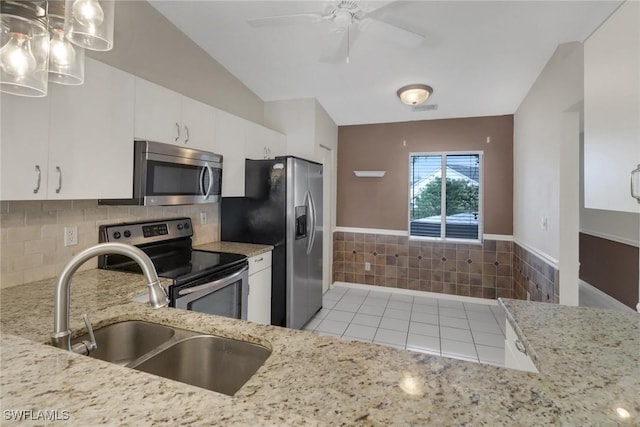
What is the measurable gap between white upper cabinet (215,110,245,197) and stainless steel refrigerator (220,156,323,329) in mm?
119

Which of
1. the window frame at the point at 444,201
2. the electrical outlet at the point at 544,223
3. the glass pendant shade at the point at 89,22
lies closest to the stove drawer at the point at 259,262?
the glass pendant shade at the point at 89,22

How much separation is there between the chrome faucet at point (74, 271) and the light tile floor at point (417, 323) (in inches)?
98.2

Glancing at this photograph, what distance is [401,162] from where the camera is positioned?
4.47 metres

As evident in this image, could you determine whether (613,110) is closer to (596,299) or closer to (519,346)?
(519,346)

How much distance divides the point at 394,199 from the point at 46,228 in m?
3.94

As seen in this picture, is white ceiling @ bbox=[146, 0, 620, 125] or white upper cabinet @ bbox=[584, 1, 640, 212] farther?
white ceiling @ bbox=[146, 0, 620, 125]

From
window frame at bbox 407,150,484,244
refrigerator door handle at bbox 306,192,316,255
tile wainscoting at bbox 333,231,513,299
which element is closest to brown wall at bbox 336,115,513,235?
window frame at bbox 407,150,484,244

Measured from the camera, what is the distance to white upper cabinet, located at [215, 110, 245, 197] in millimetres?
2678

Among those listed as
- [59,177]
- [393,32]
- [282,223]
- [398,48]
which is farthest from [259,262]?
[398,48]

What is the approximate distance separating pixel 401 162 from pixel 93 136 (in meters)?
3.81

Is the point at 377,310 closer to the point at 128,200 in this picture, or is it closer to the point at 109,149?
the point at 128,200

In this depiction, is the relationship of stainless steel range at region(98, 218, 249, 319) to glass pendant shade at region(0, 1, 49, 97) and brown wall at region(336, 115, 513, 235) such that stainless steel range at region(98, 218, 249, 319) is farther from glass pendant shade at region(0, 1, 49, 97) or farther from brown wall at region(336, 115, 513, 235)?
brown wall at region(336, 115, 513, 235)

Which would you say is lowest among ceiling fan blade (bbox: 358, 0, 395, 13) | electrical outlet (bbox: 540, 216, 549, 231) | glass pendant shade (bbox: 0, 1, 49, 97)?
electrical outlet (bbox: 540, 216, 549, 231)

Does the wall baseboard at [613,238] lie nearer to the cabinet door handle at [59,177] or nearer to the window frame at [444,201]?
the window frame at [444,201]
